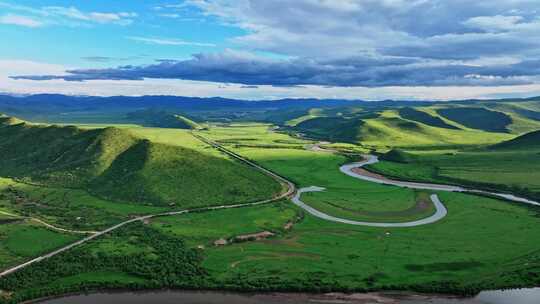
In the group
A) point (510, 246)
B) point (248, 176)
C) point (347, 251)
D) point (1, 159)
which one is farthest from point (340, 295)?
point (1, 159)

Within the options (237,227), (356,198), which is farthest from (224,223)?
(356,198)

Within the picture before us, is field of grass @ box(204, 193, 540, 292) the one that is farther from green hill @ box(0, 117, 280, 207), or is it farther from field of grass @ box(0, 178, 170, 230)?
green hill @ box(0, 117, 280, 207)

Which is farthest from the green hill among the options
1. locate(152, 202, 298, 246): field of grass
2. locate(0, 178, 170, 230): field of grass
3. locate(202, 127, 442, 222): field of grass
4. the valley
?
locate(202, 127, 442, 222): field of grass

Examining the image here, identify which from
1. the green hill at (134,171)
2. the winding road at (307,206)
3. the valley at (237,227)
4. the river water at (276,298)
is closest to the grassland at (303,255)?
the valley at (237,227)

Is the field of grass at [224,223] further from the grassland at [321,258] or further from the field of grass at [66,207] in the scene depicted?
the field of grass at [66,207]

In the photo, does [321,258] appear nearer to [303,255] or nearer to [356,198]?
[303,255]

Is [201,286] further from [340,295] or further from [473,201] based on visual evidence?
[473,201]
